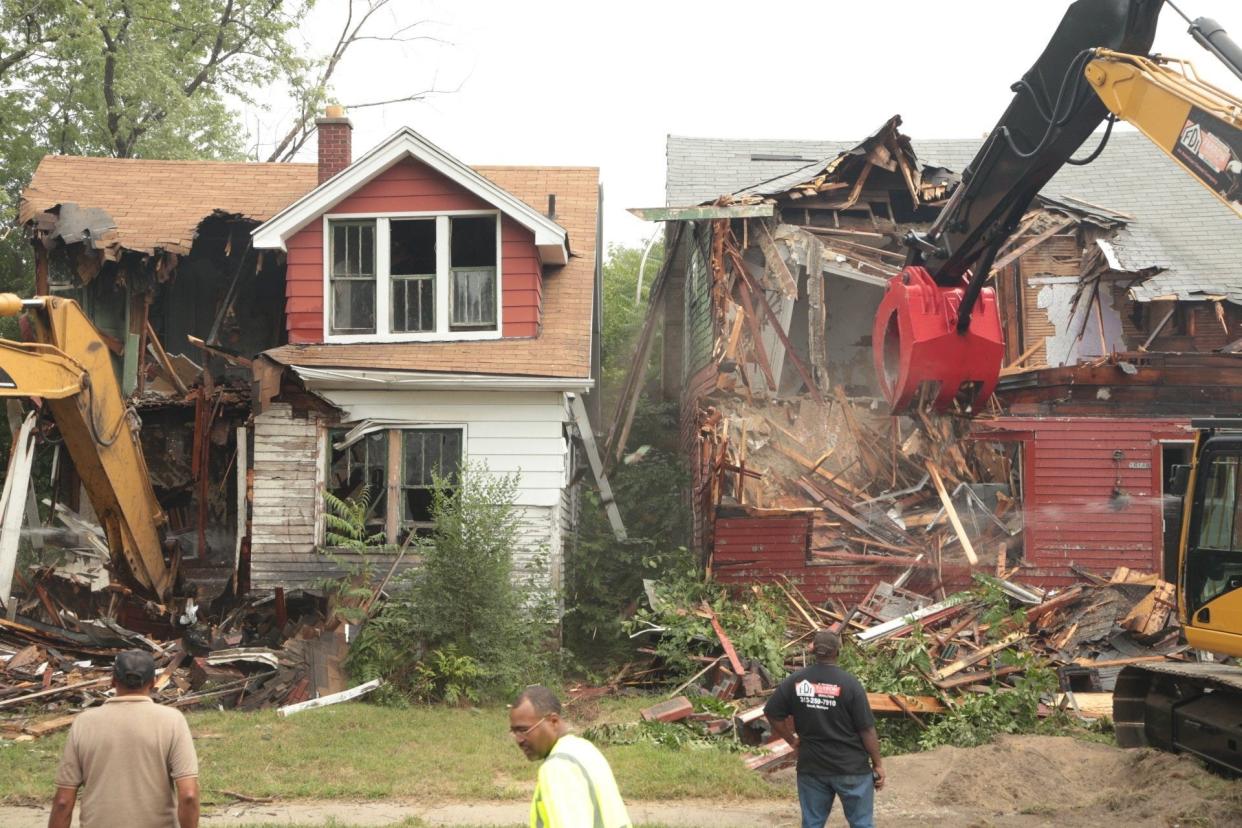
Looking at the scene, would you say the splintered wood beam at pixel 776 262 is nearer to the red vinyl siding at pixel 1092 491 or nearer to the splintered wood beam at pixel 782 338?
the splintered wood beam at pixel 782 338

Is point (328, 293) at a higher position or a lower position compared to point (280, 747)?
higher

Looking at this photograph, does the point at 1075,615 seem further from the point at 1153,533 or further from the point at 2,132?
the point at 2,132

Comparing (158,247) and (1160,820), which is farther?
(158,247)

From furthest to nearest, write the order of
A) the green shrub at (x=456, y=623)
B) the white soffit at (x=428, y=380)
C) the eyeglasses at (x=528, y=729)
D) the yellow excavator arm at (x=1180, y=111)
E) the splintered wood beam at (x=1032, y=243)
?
1. the splintered wood beam at (x=1032, y=243)
2. the white soffit at (x=428, y=380)
3. the green shrub at (x=456, y=623)
4. the yellow excavator arm at (x=1180, y=111)
5. the eyeglasses at (x=528, y=729)

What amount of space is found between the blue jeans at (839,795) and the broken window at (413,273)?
11.0m

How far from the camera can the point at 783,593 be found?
16.1 metres

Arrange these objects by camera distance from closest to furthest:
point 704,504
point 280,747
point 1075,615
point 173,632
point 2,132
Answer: point 280,747 < point 1075,615 < point 173,632 < point 704,504 < point 2,132

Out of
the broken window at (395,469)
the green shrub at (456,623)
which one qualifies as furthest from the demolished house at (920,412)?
the broken window at (395,469)

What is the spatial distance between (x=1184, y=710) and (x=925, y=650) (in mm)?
3015

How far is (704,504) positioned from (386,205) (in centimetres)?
608

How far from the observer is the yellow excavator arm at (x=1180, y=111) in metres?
7.78

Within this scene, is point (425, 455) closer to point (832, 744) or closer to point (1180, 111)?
point (832, 744)

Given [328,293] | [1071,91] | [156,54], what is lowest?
[328,293]

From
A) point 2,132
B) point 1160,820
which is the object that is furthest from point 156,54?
point 1160,820
